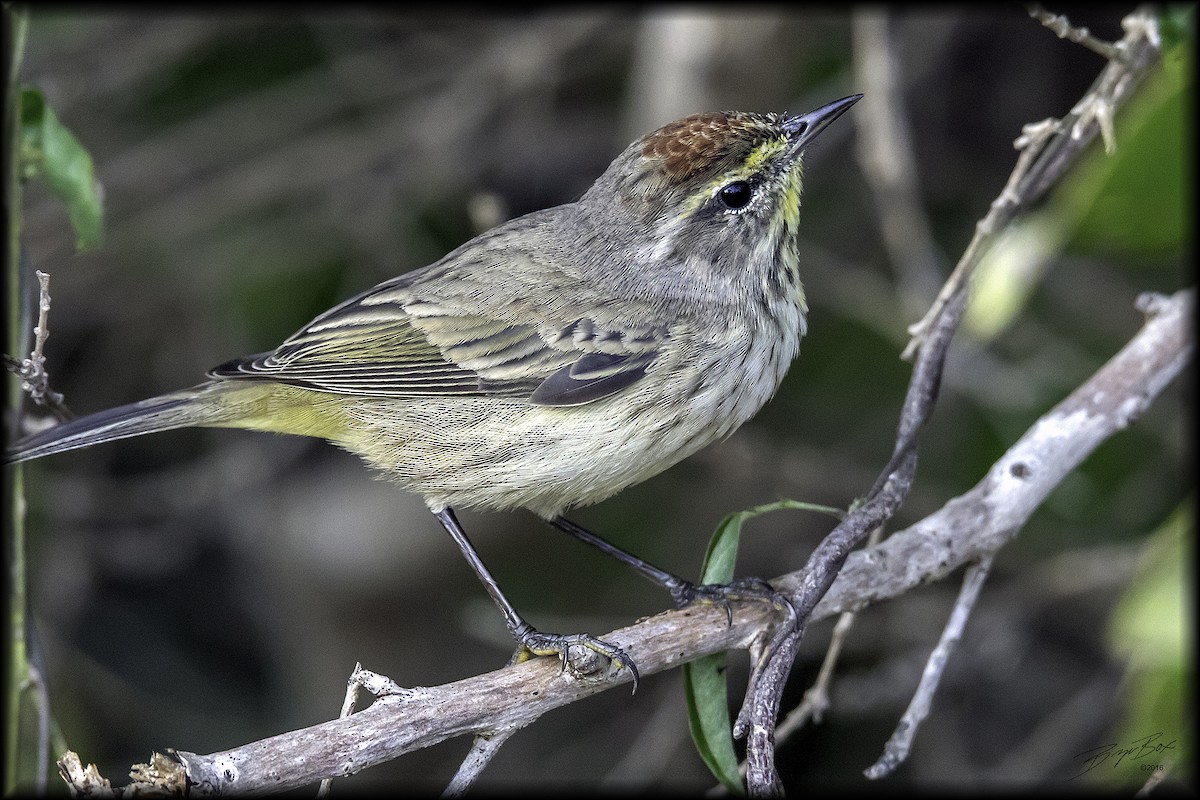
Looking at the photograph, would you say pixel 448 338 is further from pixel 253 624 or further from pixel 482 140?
pixel 253 624

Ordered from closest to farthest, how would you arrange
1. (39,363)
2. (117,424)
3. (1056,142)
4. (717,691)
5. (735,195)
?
(39,363)
(717,691)
(1056,142)
(117,424)
(735,195)

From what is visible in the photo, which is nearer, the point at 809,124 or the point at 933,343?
the point at 933,343

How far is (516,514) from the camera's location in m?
6.10

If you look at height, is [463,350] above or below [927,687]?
above

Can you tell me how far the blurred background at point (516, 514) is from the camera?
5.11 m

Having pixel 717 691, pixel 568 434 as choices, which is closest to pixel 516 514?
pixel 568 434

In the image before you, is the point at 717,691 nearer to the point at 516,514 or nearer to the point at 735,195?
the point at 735,195

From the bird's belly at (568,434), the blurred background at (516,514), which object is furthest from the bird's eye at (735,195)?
the blurred background at (516,514)

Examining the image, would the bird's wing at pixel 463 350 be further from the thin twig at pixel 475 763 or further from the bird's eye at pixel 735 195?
the thin twig at pixel 475 763

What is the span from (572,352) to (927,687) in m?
1.41

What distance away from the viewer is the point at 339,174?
19.0 ft

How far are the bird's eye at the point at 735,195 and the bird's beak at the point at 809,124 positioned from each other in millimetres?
194

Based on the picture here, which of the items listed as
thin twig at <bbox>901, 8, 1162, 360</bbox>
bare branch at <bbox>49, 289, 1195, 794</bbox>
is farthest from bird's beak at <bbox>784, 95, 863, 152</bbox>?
bare branch at <bbox>49, 289, 1195, 794</bbox>

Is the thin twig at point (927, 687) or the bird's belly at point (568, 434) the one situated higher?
the bird's belly at point (568, 434)
